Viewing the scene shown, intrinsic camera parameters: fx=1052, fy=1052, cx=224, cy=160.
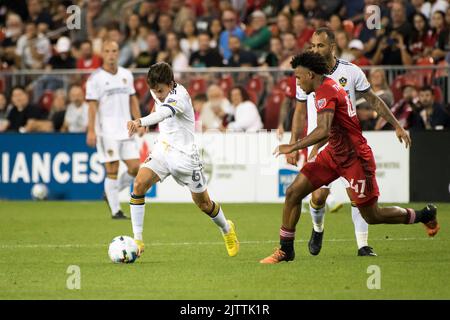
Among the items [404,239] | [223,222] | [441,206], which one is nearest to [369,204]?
[223,222]

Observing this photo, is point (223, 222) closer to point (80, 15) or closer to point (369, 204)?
point (369, 204)

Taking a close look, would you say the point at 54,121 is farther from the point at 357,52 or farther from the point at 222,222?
the point at 222,222

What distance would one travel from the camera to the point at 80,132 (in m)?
19.8

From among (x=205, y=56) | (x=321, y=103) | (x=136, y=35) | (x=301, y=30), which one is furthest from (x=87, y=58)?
(x=321, y=103)

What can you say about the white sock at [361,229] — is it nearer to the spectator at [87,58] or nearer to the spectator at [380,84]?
the spectator at [380,84]

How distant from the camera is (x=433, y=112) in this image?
1814 cm

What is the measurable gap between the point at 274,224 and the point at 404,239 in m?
2.71

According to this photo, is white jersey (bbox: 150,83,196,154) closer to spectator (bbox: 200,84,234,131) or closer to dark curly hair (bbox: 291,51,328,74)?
dark curly hair (bbox: 291,51,328,74)

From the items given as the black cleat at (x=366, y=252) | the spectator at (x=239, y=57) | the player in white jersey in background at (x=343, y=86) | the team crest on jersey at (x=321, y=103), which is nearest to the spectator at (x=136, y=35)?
the spectator at (x=239, y=57)

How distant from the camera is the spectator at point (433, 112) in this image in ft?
59.1

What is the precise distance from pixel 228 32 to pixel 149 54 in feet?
5.71

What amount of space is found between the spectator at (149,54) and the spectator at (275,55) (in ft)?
8.04

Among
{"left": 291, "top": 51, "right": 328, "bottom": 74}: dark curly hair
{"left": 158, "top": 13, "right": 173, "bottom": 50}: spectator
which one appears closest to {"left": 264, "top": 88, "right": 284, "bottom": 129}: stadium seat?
{"left": 158, "top": 13, "right": 173, "bottom": 50}: spectator

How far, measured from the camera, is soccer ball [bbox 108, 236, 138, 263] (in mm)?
10648
